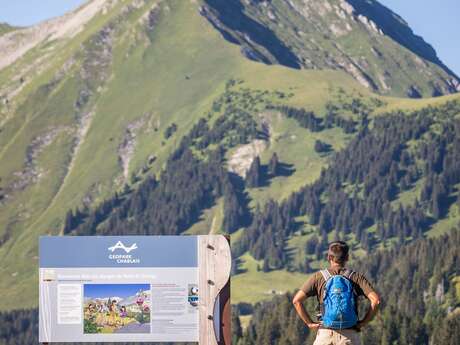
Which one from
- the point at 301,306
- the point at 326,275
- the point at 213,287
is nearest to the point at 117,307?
the point at 213,287

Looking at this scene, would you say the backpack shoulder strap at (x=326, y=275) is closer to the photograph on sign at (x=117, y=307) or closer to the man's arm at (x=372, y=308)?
the man's arm at (x=372, y=308)

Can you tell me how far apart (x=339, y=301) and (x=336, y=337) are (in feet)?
3.17

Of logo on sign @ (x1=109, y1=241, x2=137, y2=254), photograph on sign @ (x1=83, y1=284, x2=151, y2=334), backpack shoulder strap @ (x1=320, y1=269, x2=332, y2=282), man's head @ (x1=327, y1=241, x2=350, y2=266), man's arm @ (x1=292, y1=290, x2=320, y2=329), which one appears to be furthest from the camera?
logo on sign @ (x1=109, y1=241, x2=137, y2=254)

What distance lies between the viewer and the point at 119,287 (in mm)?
35500

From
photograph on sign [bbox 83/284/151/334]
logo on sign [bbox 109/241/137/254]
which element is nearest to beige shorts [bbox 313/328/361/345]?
photograph on sign [bbox 83/284/151/334]

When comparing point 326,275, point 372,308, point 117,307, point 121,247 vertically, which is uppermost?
point 121,247

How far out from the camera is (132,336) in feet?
117

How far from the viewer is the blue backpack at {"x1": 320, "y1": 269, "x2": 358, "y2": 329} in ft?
96.8

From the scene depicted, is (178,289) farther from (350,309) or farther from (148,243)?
(350,309)

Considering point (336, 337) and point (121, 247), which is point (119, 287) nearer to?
point (121, 247)

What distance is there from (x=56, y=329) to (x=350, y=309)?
31.1 feet

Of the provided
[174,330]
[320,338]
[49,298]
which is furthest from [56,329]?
[320,338]

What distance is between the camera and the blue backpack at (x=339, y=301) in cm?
2952

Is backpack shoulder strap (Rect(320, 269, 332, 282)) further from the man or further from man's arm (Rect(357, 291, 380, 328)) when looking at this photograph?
man's arm (Rect(357, 291, 380, 328))
